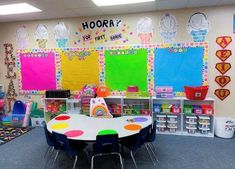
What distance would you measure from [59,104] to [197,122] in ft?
9.52

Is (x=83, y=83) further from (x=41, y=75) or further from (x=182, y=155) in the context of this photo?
(x=182, y=155)

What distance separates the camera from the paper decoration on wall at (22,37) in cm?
479

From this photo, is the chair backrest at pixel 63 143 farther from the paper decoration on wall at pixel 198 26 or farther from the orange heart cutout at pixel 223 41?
the orange heart cutout at pixel 223 41

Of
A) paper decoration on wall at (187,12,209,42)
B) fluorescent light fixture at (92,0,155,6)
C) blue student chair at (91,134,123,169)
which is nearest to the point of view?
blue student chair at (91,134,123,169)

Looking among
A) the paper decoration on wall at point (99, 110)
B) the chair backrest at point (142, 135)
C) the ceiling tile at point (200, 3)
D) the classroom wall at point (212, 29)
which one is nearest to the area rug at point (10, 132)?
the paper decoration on wall at point (99, 110)

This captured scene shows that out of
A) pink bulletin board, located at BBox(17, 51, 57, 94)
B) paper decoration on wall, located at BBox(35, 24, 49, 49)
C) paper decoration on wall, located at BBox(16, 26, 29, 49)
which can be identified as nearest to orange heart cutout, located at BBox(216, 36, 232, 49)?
pink bulletin board, located at BBox(17, 51, 57, 94)

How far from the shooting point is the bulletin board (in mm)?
3992

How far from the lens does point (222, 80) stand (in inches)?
156

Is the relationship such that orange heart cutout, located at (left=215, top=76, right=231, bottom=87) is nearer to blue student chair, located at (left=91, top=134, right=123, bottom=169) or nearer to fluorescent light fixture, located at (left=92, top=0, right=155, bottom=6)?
fluorescent light fixture, located at (left=92, top=0, right=155, bottom=6)

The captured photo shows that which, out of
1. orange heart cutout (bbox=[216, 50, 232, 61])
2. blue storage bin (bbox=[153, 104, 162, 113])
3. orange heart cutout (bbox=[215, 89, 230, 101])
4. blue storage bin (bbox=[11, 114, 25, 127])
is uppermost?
orange heart cutout (bbox=[216, 50, 232, 61])

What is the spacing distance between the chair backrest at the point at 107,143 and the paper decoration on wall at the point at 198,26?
8.85 ft

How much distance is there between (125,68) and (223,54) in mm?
1922

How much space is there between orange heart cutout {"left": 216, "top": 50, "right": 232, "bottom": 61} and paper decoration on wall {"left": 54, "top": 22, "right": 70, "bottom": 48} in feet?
10.3

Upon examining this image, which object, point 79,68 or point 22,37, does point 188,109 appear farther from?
point 22,37
